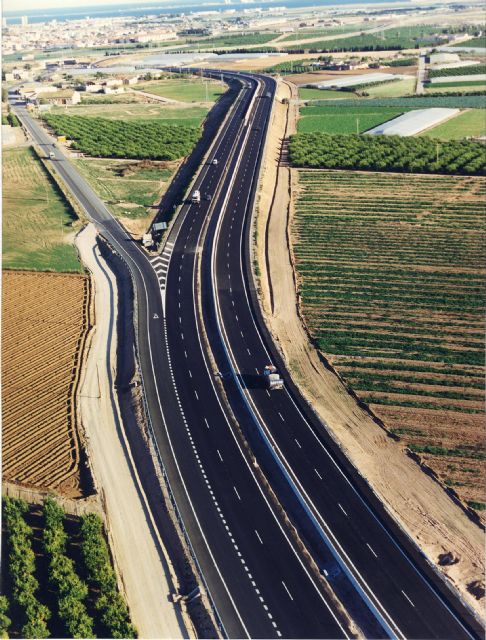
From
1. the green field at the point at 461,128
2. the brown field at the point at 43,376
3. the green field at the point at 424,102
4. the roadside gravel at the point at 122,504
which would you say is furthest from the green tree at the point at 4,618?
the green field at the point at 424,102

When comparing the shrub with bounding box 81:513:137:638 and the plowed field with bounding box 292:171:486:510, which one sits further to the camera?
the plowed field with bounding box 292:171:486:510

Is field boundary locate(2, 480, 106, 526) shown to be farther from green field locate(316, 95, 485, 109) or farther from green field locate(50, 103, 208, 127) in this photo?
green field locate(316, 95, 485, 109)

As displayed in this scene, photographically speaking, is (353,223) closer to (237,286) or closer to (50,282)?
(237,286)

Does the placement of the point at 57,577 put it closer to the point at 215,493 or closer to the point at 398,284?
the point at 215,493

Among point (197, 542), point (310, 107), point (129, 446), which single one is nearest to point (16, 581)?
point (197, 542)

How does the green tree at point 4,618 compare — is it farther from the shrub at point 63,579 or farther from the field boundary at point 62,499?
the field boundary at point 62,499

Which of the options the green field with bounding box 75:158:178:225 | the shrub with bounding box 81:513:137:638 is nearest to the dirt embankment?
the shrub with bounding box 81:513:137:638

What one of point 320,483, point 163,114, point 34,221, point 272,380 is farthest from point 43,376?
point 163,114
